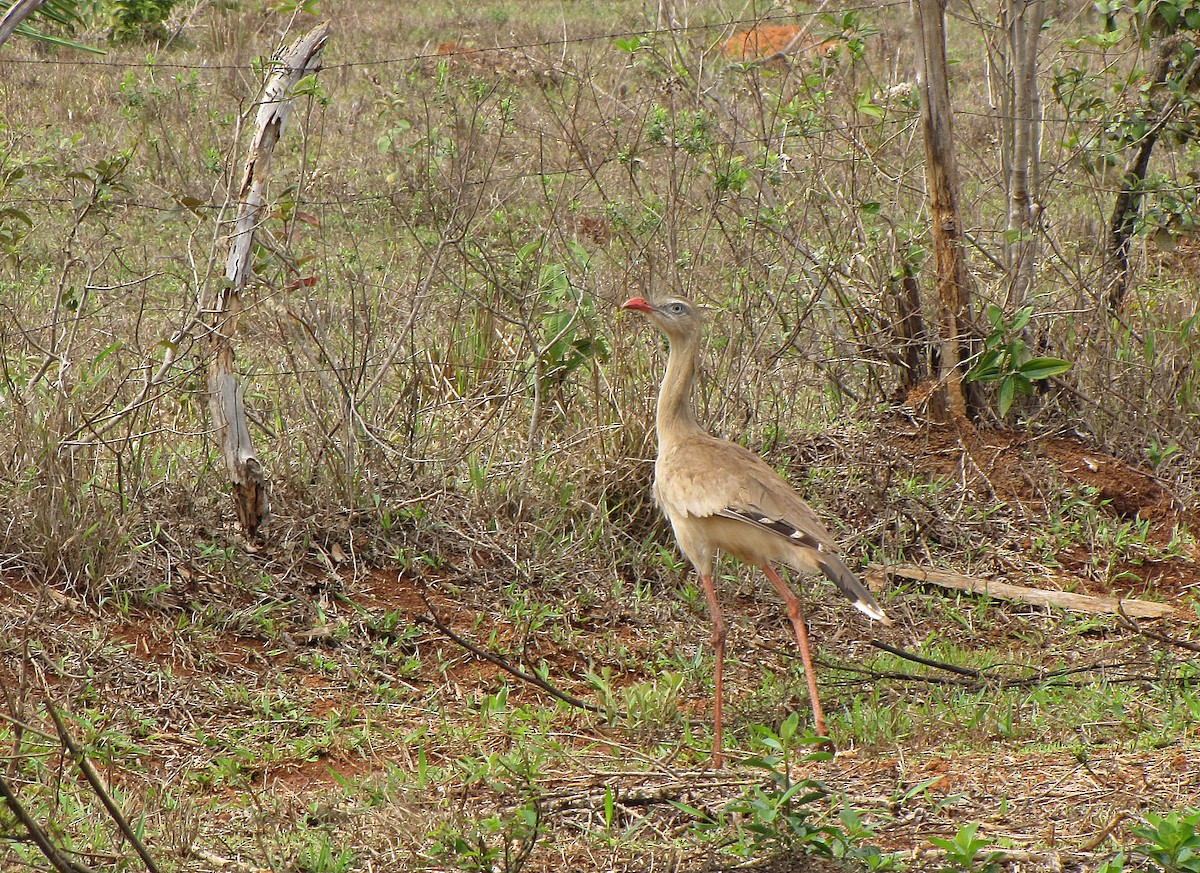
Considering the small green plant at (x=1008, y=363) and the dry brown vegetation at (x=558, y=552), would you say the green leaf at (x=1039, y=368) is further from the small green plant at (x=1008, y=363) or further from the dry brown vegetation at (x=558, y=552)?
the dry brown vegetation at (x=558, y=552)

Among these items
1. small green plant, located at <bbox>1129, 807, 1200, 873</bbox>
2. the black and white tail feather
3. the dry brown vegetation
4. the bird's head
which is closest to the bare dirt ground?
the dry brown vegetation

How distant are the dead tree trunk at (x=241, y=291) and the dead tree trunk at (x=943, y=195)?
107 inches

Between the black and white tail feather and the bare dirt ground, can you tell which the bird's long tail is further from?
the bare dirt ground

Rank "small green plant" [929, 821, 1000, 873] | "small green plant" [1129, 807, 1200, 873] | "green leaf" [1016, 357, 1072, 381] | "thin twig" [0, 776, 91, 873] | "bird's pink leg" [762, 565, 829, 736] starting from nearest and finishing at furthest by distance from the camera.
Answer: "thin twig" [0, 776, 91, 873], "small green plant" [1129, 807, 1200, 873], "small green plant" [929, 821, 1000, 873], "bird's pink leg" [762, 565, 829, 736], "green leaf" [1016, 357, 1072, 381]

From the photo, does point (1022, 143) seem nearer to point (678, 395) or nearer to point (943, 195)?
point (943, 195)

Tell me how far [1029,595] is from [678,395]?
5.77 feet

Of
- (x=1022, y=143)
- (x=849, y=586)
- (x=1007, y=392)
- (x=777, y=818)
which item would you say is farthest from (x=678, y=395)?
(x=1022, y=143)

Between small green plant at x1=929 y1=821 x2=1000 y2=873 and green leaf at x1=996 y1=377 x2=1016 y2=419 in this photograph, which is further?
green leaf at x1=996 y1=377 x2=1016 y2=419

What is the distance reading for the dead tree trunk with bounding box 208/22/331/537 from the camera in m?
4.76

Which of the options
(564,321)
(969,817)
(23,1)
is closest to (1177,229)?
(564,321)

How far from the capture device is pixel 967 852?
2.72 m

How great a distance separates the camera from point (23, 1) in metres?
2.32

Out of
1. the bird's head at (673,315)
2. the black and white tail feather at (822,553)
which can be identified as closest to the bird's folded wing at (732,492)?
the black and white tail feather at (822,553)

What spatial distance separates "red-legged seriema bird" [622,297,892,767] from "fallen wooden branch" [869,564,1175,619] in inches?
43.1
